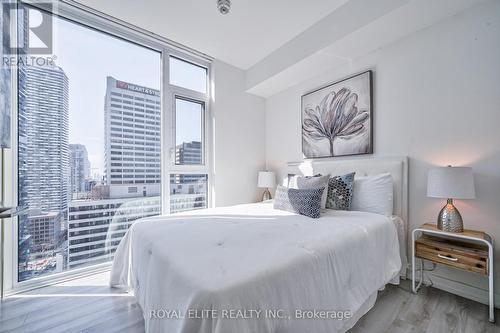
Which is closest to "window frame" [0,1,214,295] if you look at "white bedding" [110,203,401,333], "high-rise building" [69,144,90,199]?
"high-rise building" [69,144,90,199]

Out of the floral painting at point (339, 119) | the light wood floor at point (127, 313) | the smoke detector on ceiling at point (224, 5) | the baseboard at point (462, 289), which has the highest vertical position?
the smoke detector on ceiling at point (224, 5)

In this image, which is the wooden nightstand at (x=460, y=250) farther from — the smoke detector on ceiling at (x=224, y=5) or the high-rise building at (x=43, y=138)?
the high-rise building at (x=43, y=138)

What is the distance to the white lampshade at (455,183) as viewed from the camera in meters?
1.59

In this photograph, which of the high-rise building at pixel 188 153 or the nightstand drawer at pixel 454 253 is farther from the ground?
the high-rise building at pixel 188 153

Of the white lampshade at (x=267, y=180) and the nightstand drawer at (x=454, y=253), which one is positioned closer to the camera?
the nightstand drawer at (x=454, y=253)

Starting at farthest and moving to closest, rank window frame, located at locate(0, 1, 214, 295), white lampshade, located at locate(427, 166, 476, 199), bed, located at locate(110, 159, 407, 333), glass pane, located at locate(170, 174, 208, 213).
A: 1. glass pane, located at locate(170, 174, 208, 213)
2. window frame, located at locate(0, 1, 214, 295)
3. white lampshade, located at locate(427, 166, 476, 199)
4. bed, located at locate(110, 159, 407, 333)

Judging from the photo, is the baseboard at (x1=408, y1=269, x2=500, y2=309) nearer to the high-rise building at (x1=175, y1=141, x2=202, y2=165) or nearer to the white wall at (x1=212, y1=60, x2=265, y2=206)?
the white wall at (x1=212, y1=60, x2=265, y2=206)

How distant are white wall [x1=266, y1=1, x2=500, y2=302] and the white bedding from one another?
25.3 inches

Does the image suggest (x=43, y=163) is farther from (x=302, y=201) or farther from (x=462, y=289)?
(x=462, y=289)

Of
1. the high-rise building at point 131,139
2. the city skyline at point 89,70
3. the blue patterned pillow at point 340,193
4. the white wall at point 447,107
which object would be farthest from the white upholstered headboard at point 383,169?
the city skyline at point 89,70

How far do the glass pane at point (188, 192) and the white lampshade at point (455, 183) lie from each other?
8.70 feet

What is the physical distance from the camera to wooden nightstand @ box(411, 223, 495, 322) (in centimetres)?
150

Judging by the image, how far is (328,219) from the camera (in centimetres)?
183

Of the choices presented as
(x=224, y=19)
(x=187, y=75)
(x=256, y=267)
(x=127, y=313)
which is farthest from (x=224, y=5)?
(x=127, y=313)
